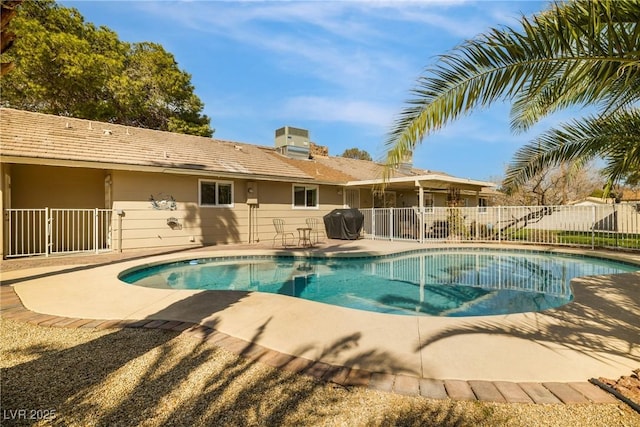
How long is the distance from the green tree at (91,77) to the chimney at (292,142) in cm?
665

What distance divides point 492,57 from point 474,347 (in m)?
2.82

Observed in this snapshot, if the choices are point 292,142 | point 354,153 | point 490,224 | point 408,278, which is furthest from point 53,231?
point 354,153

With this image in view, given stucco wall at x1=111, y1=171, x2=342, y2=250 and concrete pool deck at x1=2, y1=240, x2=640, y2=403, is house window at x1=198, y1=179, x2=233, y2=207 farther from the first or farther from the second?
concrete pool deck at x1=2, y1=240, x2=640, y2=403

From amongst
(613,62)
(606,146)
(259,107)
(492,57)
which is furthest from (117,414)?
(259,107)

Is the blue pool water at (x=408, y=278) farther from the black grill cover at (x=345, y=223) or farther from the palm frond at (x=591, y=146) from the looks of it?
the black grill cover at (x=345, y=223)

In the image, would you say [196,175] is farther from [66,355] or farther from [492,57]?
[492,57]

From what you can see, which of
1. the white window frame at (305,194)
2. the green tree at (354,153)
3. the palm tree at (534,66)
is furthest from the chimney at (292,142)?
the green tree at (354,153)

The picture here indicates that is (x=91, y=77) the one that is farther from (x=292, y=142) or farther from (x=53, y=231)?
(x=292, y=142)

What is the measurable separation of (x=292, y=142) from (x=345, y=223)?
7076 millimetres

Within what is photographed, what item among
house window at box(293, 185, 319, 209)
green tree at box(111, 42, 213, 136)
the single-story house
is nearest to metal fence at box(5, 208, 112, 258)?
the single-story house

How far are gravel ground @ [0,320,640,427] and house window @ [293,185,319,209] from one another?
41.0ft

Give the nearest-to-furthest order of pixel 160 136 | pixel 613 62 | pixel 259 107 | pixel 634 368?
pixel 613 62
pixel 634 368
pixel 160 136
pixel 259 107

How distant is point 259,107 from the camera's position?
22.2m

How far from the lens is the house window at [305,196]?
15541 mm
